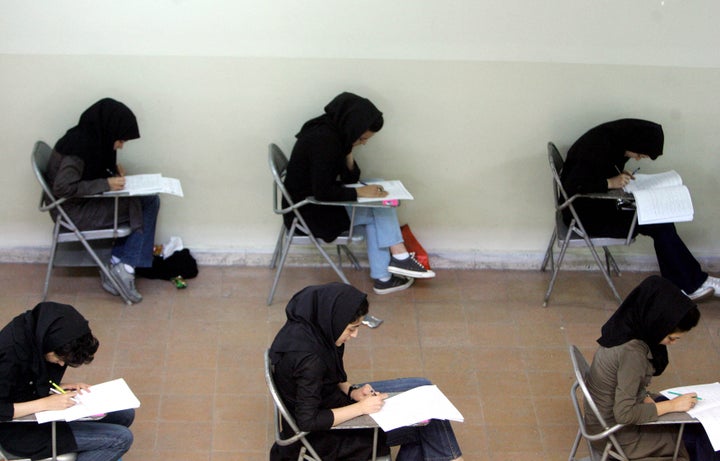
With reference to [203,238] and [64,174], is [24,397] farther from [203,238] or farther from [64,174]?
[203,238]

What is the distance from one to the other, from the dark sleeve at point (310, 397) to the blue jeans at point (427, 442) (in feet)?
1.21

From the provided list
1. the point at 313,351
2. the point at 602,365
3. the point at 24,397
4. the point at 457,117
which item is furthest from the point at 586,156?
the point at 24,397

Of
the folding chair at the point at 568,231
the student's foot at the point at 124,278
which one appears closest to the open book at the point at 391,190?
the folding chair at the point at 568,231

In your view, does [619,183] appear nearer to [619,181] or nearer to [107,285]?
[619,181]

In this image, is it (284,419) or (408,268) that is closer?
(284,419)

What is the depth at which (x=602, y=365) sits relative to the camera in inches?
134

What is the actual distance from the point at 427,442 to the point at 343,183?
6.41 ft

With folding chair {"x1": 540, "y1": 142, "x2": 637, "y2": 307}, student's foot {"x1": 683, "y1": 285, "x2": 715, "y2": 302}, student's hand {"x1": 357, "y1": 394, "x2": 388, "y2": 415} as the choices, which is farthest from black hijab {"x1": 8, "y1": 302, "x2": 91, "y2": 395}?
student's foot {"x1": 683, "y1": 285, "x2": 715, "y2": 302}

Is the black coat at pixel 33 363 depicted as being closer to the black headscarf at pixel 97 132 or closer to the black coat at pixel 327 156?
the black headscarf at pixel 97 132

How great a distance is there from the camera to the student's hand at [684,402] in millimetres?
3332

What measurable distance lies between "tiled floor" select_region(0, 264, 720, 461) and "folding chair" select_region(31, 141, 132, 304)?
0.17 meters

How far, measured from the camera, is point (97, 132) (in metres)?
4.71

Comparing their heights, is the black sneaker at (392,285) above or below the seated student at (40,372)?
below

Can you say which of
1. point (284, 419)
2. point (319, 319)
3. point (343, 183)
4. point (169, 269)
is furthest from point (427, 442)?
point (169, 269)
